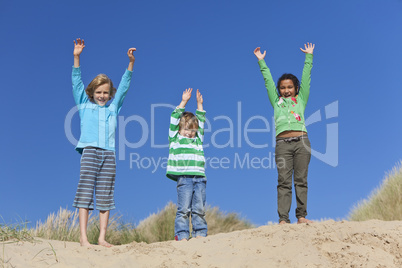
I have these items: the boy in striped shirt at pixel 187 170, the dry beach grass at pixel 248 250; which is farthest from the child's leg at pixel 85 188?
the boy in striped shirt at pixel 187 170

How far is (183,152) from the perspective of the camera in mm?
6340

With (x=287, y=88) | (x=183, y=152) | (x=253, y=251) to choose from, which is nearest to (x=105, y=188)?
(x=183, y=152)

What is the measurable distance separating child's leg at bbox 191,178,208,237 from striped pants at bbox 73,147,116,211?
121 cm

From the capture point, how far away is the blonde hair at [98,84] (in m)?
5.81

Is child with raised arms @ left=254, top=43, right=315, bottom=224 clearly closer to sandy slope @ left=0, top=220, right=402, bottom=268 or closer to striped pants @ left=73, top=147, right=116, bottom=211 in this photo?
sandy slope @ left=0, top=220, right=402, bottom=268

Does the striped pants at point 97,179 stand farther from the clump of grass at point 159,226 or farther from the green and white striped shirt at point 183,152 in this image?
the clump of grass at point 159,226

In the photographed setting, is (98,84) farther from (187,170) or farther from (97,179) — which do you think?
(187,170)

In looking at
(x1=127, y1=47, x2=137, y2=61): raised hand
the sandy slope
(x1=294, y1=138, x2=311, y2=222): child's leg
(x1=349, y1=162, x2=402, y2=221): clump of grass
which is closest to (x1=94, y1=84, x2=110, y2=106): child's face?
(x1=127, y1=47, x2=137, y2=61): raised hand

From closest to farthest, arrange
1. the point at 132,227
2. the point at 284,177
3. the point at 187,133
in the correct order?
the point at 284,177
the point at 187,133
the point at 132,227

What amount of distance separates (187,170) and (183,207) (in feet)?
1.67

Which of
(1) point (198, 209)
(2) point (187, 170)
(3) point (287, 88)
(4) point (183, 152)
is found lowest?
(1) point (198, 209)

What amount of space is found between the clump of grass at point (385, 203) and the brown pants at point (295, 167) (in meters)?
4.28

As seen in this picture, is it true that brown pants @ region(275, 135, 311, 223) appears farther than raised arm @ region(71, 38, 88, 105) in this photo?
Yes

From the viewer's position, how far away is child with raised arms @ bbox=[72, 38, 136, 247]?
5.43 metres
